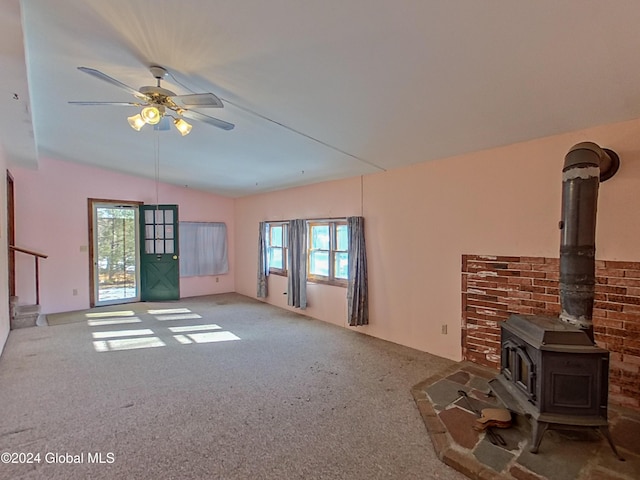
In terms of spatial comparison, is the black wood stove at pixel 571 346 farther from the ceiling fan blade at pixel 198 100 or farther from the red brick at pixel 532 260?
the ceiling fan blade at pixel 198 100

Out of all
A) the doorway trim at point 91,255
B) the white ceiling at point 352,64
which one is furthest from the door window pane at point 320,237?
the doorway trim at point 91,255

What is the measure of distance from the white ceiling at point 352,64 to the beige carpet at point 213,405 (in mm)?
2477

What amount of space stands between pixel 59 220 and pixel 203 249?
2721mm

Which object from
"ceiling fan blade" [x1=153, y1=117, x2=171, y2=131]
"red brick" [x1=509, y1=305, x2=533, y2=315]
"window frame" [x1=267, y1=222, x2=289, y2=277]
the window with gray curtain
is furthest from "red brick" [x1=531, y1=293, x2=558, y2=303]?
the window with gray curtain

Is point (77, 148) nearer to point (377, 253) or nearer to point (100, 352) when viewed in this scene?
point (100, 352)

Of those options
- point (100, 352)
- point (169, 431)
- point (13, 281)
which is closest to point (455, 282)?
point (169, 431)

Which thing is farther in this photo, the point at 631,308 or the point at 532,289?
the point at 532,289

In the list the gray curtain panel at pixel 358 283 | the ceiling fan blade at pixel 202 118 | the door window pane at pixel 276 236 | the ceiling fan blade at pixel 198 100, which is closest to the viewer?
the ceiling fan blade at pixel 198 100

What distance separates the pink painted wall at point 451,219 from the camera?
8.86 ft

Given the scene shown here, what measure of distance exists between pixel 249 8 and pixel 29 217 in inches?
249

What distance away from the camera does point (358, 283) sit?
15.4 feet

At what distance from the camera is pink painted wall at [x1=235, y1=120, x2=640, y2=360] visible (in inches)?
106

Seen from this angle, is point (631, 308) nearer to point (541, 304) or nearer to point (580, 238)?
point (541, 304)

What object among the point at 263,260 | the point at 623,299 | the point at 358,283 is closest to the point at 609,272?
the point at 623,299
